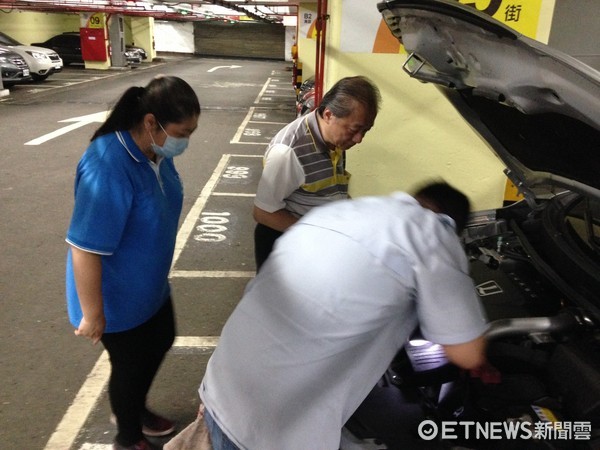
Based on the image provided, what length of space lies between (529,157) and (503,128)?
0.52 ft

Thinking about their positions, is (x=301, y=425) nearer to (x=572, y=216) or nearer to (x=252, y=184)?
(x=572, y=216)

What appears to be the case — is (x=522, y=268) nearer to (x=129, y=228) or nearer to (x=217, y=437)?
(x=217, y=437)

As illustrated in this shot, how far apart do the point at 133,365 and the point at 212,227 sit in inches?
127

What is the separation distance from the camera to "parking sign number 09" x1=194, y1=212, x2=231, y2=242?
495cm

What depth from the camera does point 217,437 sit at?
4.66 feet

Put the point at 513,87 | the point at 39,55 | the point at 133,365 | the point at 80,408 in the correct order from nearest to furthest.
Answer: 1. the point at 513,87
2. the point at 133,365
3. the point at 80,408
4. the point at 39,55

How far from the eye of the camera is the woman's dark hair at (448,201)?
4.61 ft

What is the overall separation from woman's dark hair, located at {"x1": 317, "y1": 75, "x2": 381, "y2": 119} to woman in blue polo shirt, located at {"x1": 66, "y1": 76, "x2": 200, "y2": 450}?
0.62m

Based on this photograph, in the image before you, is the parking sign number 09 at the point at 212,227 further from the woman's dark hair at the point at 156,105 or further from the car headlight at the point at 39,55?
Result: the car headlight at the point at 39,55

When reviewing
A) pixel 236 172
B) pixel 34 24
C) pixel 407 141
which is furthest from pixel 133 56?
pixel 407 141

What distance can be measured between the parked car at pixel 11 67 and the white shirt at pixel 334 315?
1559 cm

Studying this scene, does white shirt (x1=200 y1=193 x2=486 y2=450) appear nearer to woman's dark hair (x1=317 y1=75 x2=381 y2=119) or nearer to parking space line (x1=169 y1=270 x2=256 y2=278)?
woman's dark hair (x1=317 y1=75 x2=381 y2=119)

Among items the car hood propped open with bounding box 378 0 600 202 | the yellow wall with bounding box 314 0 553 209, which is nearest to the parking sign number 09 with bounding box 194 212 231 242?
the yellow wall with bounding box 314 0 553 209

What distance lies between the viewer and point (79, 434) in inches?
98.0
